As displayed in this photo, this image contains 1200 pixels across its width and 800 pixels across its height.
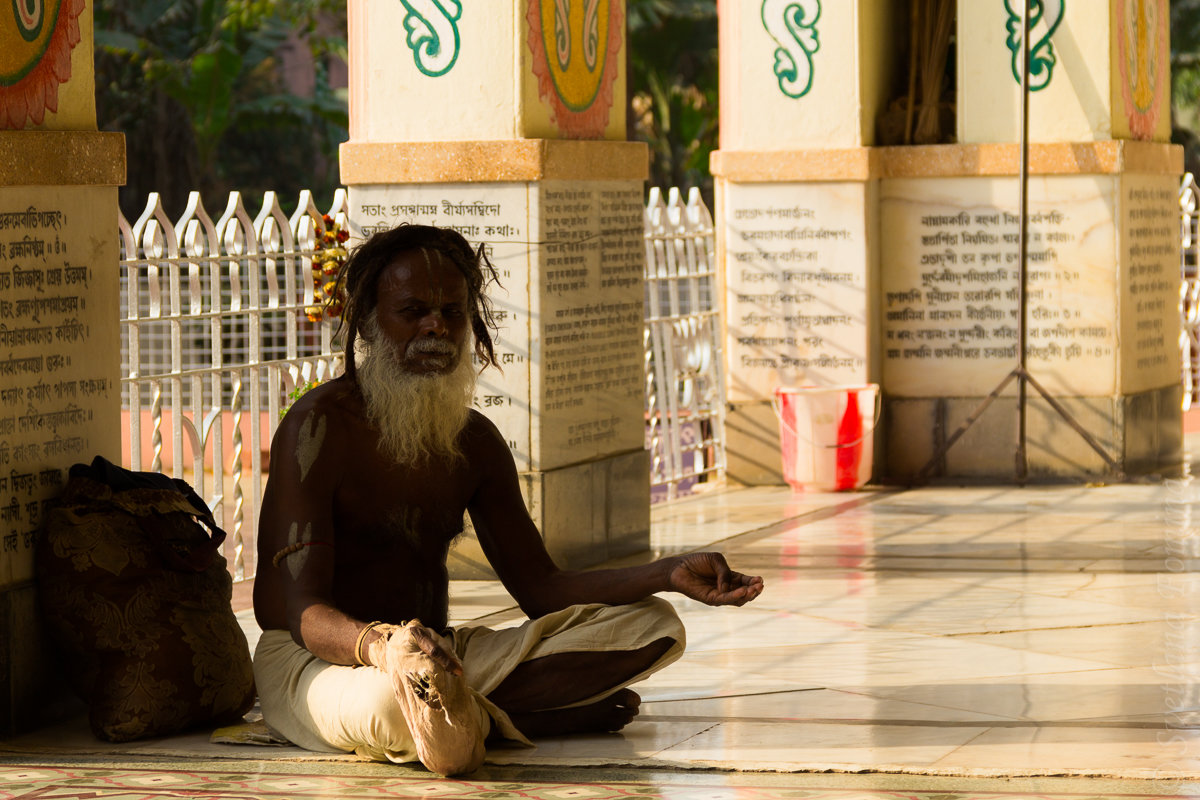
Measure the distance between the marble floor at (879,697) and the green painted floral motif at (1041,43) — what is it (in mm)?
2814

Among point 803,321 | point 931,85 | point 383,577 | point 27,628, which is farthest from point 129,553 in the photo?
point 931,85

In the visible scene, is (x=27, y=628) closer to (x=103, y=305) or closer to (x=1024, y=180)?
(x=103, y=305)

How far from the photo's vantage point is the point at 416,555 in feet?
15.9

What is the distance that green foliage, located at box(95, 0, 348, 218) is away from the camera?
2147 centimetres

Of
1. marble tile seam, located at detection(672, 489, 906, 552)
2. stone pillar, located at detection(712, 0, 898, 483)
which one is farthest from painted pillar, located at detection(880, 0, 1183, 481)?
marble tile seam, located at detection(672, 489, 906, 552)

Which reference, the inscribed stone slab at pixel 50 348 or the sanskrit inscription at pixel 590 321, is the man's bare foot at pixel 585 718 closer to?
the inscribed stone slab at pixel 50 348

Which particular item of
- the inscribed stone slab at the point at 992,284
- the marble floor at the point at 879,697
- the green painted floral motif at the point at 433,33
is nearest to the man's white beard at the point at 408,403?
the marble floor at the point at 879,697

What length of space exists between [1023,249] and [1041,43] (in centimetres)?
120

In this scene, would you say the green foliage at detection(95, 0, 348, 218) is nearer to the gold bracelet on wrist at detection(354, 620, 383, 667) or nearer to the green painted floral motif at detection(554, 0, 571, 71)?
the green painted floral motif at detection(554, 0, 571, 71)

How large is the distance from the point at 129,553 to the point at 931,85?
6.86 metres

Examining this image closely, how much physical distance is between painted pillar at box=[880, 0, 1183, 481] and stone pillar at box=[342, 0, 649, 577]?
322cm

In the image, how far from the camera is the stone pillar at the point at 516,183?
747 centimetres

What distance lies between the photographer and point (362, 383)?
4.82 metres

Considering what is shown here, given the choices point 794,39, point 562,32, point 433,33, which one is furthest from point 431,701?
point 794,39
